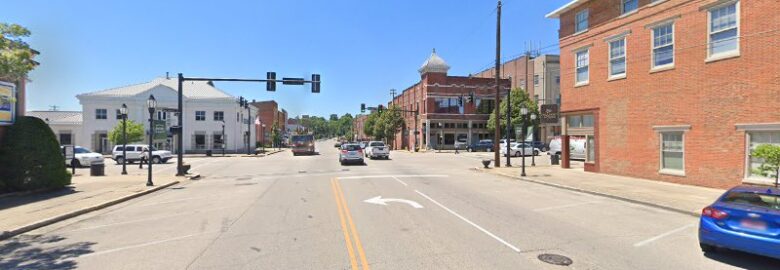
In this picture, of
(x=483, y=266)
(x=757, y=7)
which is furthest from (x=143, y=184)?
(x=757, y=7)

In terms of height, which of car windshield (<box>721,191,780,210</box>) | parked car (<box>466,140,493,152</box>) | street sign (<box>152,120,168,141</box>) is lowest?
parked car (<box>466,140,493,152</box>)

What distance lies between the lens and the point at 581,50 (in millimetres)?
23641

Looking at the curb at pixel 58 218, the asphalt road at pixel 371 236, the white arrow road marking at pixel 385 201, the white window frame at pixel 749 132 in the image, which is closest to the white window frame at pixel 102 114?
the curb at pixel 58 218

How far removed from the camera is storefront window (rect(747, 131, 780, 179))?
48.0ft

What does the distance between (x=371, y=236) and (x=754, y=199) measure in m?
6.37

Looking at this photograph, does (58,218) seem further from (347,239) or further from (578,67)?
(578,67)

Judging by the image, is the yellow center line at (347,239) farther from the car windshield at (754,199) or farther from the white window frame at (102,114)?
the white window frame at (102,114)

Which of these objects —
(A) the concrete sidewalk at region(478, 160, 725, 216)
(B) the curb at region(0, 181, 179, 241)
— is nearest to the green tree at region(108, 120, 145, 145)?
(B) the curb at region(0, 181, 179, 241)

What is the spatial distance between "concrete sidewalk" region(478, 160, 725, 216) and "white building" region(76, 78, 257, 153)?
48377mm

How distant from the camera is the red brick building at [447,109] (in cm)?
6606

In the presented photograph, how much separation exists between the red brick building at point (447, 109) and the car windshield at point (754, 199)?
186 ft

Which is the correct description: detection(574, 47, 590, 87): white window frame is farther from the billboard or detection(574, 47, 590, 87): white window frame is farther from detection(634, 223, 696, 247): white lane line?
the billboard

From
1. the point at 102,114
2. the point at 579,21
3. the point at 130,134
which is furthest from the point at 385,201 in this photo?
the point at 102,114

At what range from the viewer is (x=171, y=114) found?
2388 inches
